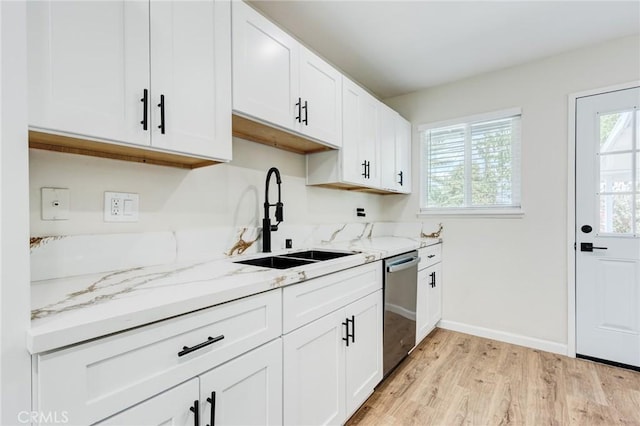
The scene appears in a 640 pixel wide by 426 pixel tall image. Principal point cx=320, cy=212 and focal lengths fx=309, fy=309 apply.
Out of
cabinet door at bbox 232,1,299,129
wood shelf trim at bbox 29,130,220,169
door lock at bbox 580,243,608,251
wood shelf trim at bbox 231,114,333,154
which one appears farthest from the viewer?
door lock at bbox 580,243,608,251

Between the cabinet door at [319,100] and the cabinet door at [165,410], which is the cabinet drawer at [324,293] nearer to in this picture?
the cabinet door at [165,410]

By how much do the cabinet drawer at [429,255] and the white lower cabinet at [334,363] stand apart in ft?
2.77

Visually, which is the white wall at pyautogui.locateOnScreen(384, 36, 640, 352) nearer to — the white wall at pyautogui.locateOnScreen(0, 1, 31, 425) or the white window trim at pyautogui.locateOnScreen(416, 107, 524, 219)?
the white window trim at pyautogui.locateOnScreen(416, 107, 524, 219)

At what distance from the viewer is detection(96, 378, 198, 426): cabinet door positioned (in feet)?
2.54

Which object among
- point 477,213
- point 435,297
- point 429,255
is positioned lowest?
point 435,297

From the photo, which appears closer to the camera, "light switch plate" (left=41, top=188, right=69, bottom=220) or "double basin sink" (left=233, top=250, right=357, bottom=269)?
"light switch plate" (left=41, top=188, right=69, bottom=220)

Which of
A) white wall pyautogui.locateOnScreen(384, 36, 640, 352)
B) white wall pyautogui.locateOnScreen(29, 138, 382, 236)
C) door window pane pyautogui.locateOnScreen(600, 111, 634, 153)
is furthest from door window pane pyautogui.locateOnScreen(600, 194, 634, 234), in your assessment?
white wall pyautogui.locateOnScreen(29, 138, 382, 236)

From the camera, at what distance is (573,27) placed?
220 centimetres

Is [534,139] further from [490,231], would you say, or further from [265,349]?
[265,349]

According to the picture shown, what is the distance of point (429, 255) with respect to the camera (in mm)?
2789

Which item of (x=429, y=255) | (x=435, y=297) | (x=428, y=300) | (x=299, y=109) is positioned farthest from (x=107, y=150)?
(x=435, y=297)

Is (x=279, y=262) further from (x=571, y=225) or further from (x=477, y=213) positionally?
(x=571, y=225)

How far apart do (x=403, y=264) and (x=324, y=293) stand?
90 cm

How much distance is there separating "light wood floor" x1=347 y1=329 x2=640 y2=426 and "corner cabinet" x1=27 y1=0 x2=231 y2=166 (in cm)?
174
